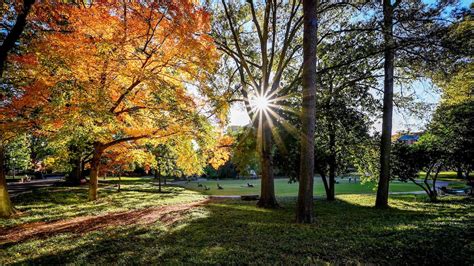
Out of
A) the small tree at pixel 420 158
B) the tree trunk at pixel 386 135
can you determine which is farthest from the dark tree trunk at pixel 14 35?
the small tree at pixel 420 158

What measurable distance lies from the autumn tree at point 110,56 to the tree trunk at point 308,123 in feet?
15.3

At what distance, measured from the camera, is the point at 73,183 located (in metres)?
24.2

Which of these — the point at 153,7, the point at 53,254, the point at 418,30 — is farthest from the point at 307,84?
the point at 53,254

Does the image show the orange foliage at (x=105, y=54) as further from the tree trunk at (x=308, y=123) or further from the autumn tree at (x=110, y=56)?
the tree trunk at (x=308, y=123)

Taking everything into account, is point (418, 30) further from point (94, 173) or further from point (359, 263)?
point (94, 173)

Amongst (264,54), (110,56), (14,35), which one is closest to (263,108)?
(264,54)

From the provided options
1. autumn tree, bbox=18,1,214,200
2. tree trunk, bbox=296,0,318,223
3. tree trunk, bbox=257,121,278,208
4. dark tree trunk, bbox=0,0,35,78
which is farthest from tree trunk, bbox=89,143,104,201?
tree trunk, bbox=296,0,318,223

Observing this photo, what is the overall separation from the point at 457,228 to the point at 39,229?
1252cm

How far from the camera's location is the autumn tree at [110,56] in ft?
29.6

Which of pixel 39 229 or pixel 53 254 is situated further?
pixel 39 229

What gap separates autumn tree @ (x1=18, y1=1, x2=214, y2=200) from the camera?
9.02 metres

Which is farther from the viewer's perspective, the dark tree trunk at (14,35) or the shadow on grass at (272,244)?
the dark tree trunk at (14,35)

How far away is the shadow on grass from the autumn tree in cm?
484

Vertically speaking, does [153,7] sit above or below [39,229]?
above
